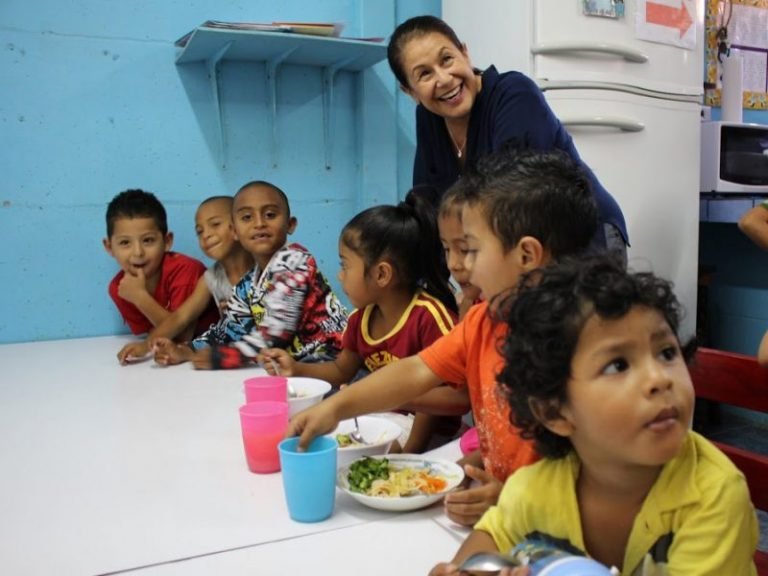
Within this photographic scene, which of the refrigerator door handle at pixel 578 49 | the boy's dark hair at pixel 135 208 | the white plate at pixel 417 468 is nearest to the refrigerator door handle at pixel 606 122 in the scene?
the refrigerator door handle at pixel 578 49

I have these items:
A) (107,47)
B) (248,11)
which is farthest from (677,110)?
(107,47)

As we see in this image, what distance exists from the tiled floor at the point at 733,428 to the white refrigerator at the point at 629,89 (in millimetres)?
677

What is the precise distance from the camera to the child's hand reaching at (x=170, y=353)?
74.0 inches

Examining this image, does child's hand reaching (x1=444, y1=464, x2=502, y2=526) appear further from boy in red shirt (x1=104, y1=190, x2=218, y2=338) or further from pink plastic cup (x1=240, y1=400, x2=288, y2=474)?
boy in red shirt (x1=104, y1=190, x2=218, y2=338)

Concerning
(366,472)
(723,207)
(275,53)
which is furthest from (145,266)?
(723,207)

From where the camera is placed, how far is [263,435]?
105 cm

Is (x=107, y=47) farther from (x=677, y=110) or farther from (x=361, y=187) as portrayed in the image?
(x=677, y=110)

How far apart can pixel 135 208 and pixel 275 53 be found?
0.71m

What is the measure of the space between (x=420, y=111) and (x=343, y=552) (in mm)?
1353

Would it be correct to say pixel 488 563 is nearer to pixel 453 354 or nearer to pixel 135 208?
pixel 453 354

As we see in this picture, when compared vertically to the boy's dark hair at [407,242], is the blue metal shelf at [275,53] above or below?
above

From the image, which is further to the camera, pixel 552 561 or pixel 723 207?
pixel 723 207

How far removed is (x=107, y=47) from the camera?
7.89ft

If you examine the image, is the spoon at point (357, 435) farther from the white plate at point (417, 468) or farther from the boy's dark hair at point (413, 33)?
the boy's dark hair at point (413, 33)
